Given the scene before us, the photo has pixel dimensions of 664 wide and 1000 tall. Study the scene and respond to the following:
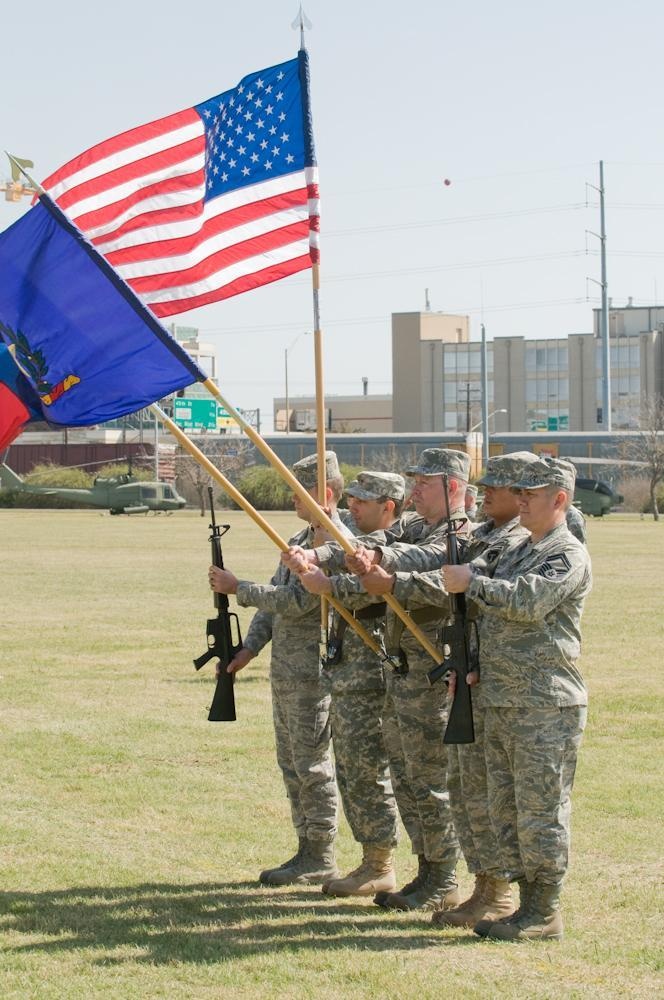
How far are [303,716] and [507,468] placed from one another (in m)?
1.95

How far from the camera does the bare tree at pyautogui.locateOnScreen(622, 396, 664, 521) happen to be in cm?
7169

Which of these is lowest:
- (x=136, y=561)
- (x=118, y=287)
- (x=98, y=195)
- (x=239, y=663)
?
(x=136, y=561)

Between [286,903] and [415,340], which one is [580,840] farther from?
[415,340]

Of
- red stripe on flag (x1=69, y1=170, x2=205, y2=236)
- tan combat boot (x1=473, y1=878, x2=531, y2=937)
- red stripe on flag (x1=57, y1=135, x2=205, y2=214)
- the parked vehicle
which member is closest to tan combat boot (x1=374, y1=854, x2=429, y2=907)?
tan combat boot (x1=473, y1=878, x2=531, y2=937)

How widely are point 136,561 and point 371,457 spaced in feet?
168

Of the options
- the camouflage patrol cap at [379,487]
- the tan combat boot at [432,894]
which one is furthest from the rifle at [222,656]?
the tan combat boot at [432,894]

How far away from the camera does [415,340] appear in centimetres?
13775

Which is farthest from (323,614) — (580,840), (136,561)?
(136,561)

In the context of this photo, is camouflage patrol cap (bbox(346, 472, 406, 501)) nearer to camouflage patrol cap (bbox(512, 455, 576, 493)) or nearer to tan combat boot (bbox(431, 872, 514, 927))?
camouflage patrol cap (bbox(512, 455, 576, 493))

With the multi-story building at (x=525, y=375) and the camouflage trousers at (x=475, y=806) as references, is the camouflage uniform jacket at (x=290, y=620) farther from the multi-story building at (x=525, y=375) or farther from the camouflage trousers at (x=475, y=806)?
the multi-story building at (x=525, y=375)

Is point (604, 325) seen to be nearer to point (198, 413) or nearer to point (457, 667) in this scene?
point (198, 413)

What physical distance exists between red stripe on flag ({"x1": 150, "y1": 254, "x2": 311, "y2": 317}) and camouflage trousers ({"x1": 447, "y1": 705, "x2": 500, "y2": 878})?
2571 millimetres

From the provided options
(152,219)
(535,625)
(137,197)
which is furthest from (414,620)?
(137,197)

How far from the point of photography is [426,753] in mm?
7184
